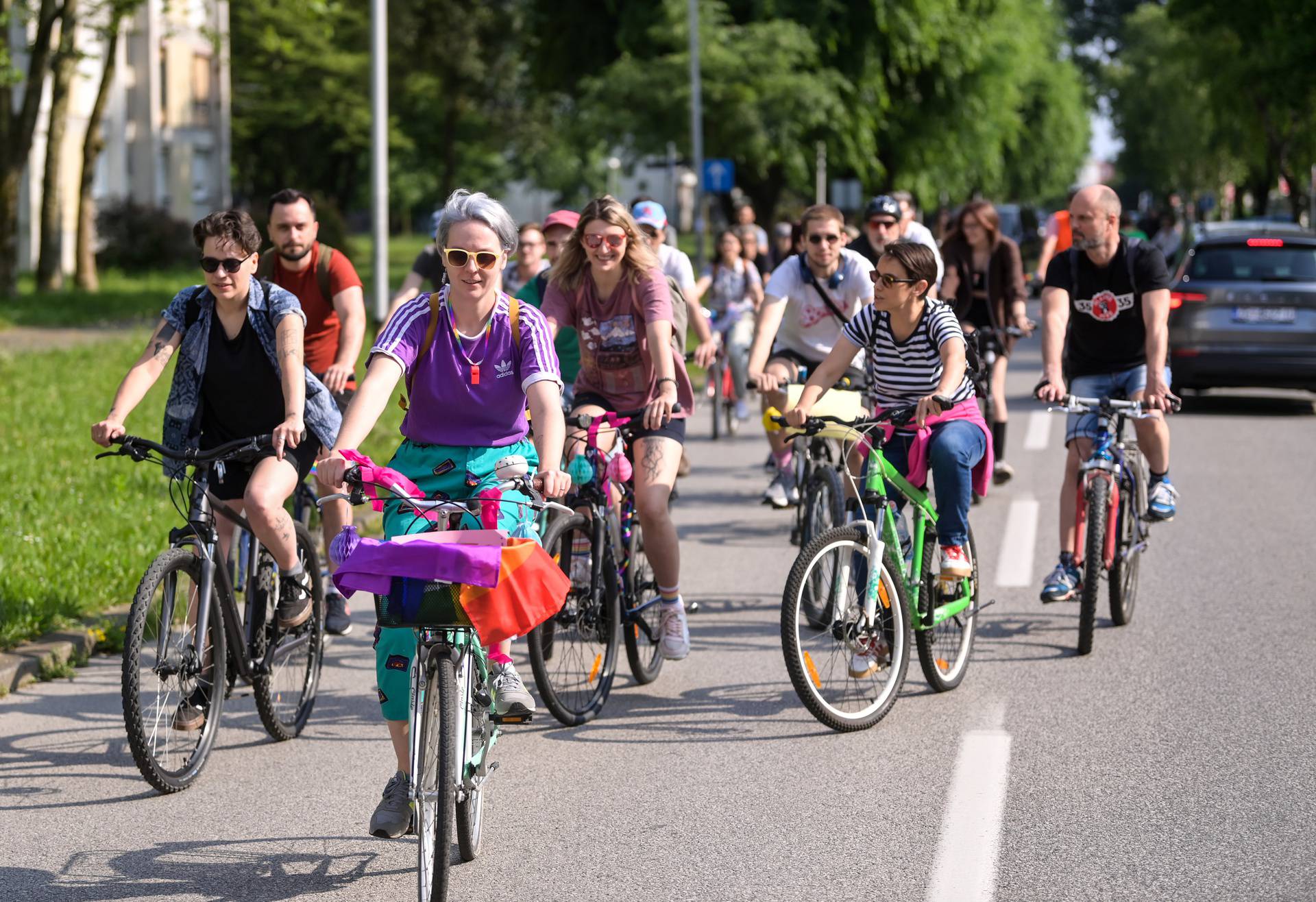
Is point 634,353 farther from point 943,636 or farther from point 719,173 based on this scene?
point 719,173

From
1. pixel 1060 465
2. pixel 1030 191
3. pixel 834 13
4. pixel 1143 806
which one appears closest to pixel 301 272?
pixel 1143 806

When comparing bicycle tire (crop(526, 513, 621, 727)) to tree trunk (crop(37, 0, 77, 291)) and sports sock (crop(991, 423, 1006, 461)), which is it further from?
tree trunk (crop(37, 0, 77, 291))

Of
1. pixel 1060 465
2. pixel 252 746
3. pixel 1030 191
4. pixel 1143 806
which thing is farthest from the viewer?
pixel 1030 191

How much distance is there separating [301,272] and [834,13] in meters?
29.7

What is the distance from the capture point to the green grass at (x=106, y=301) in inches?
1040

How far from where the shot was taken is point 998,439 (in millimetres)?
12344

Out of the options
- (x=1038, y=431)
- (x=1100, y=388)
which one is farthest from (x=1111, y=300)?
(x=1038, y=431)

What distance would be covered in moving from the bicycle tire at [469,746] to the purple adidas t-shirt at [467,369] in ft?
2.60

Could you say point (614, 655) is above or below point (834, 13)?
below

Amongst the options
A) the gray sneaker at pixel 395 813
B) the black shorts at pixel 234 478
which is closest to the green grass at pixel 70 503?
the black shorts at pixel 234 478

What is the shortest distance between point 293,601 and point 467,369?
66.4 inches

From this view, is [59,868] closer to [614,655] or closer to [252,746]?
[252,746]

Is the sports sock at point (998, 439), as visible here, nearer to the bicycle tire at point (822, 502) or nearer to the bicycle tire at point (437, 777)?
the bicycle tire at point (822, 502)

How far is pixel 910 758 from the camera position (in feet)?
19.6
